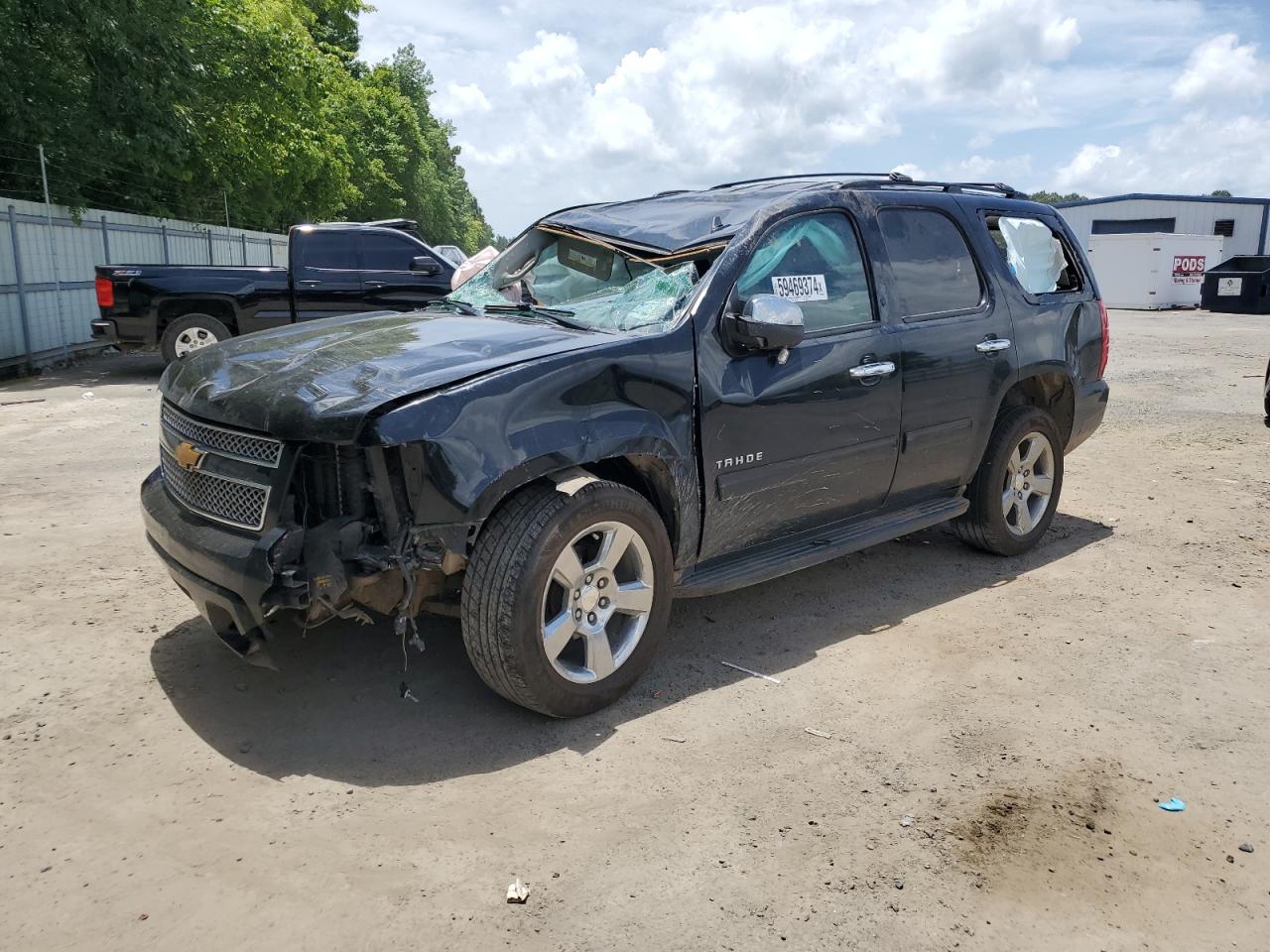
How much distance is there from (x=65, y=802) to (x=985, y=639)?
12.0 feet

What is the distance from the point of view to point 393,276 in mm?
12289

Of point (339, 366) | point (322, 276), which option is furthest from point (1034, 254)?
point (322, 276)

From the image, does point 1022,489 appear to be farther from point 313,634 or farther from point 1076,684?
point 313,634

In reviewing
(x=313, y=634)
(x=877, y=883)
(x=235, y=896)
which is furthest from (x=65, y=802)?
(x=877, y=883)

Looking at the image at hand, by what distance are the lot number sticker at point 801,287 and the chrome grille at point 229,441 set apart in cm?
211

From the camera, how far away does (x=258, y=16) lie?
22.1 meters

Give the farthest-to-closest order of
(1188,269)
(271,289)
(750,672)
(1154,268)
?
(1188,269) → (1154,268) → (271,289) → (750,672)

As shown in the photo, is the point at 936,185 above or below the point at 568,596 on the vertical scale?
above

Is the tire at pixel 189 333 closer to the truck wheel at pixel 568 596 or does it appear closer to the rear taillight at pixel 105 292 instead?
the rear taillight at pixel 105 292

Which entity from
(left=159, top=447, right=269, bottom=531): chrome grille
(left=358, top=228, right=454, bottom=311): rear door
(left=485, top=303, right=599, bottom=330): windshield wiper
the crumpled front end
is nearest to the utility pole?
(left=358, top=228, right=454, bottom=311): rear door

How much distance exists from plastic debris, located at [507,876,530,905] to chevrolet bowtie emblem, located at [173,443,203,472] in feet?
6.17

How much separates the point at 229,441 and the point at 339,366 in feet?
1.49

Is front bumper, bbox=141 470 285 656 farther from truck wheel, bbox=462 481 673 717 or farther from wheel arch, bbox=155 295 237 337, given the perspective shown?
wheel arch, bbox=155 295 237 337

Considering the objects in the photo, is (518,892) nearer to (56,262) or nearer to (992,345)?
(992,345)
